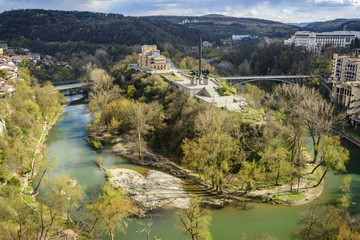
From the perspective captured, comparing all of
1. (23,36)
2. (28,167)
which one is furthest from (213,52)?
(28,167)

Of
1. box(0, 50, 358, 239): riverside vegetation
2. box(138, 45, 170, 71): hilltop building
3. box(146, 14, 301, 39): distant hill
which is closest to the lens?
box(0, 50, 358, 239): riverside vegetation

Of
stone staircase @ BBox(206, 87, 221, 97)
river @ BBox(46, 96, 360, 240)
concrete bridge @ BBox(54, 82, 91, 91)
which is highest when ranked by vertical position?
stone staircase @ BBox(206, 87, 221, 97)

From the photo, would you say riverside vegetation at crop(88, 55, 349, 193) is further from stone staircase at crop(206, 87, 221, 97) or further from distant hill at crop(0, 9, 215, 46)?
distant hill at crop(0, 9, 215, 46)

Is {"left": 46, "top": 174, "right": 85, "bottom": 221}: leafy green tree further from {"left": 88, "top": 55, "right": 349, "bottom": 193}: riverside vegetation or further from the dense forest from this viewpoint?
the dense forest

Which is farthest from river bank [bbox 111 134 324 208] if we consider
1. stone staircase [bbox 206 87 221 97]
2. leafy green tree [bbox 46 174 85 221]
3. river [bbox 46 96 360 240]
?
stone staircase [bbox 206 87 221 97]

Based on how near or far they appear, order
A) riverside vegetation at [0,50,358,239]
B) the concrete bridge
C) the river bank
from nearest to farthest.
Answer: riverside vegetation at [0,50,358,239] → the river bank → the concrete bridge

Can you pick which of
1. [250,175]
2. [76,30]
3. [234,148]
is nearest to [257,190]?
[250,175]

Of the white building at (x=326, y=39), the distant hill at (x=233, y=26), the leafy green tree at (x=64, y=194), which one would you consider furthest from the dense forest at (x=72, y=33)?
the leafy green tree at (x=64, y=194)

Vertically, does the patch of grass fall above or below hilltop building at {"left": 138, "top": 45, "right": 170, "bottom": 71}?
below

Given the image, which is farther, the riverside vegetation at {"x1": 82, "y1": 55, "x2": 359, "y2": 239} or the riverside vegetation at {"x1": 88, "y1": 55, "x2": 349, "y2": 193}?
the riverside vegetation at {"x1": 88, "y1": 55, "x2": 349, "y2": 193}
